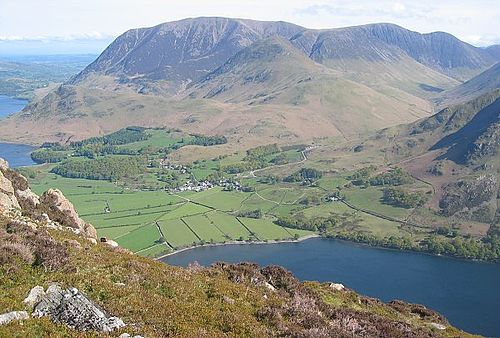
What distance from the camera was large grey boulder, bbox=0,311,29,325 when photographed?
55.2 ft

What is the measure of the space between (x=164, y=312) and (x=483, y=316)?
128641mm

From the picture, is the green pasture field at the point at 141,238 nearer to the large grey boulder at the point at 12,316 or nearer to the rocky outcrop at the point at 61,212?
the rocky outcrop at the point at 61,212

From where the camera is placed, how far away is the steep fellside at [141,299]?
17688 mm

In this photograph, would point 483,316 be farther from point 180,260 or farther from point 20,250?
point 20,250

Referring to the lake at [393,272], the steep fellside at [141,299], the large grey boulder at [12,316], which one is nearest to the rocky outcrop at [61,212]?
the steep fellside at [141,299]

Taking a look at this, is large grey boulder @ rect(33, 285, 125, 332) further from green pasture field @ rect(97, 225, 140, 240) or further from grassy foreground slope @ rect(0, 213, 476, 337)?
green pasture field @ rect(97, 225, 140, 240)

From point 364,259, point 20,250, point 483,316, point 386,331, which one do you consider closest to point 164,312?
point 20,250

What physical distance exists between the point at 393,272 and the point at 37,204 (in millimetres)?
132720

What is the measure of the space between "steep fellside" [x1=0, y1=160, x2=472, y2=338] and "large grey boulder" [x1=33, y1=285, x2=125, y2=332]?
0.11ft

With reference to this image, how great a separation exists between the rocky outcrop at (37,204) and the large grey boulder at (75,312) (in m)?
20.4

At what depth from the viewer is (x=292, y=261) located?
16288cm

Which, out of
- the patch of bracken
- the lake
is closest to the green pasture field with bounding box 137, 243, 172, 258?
the lake

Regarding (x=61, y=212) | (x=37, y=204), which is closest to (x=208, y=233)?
(x=61, y=212)

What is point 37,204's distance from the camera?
4516 cm
